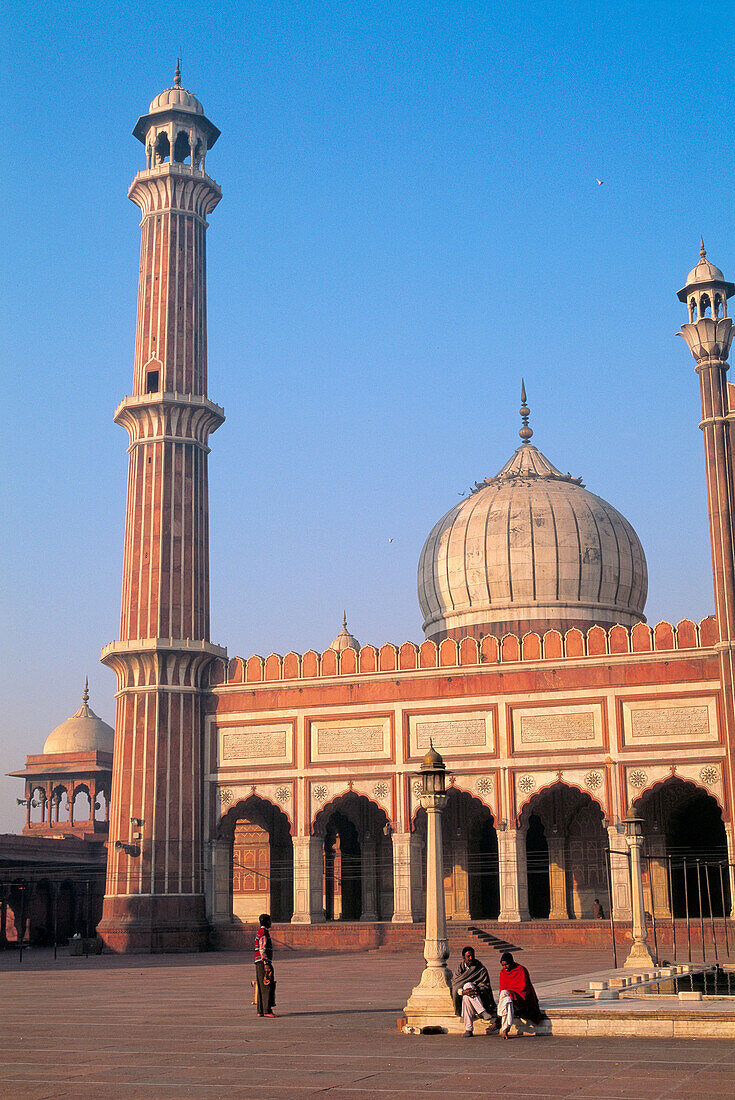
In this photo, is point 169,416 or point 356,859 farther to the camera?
point 356,859

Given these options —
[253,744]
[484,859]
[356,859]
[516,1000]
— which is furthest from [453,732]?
[516,1000]

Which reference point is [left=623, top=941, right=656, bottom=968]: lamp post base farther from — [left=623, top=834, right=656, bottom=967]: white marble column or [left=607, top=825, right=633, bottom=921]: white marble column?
[left=607, top=825, right=633, bottom=921]: white marble column

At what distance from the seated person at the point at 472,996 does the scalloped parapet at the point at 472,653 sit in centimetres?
1626

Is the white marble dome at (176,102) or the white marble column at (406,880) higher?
the white marble dome at (176,102)

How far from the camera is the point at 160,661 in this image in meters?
29.5

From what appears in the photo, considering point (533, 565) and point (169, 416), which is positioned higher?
point (169, 416)

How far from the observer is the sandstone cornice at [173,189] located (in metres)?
32.4

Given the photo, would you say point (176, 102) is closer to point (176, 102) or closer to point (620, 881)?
point (176, 102)

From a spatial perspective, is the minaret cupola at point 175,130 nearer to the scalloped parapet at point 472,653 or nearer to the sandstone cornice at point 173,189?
the sandstone cornice at point 173,189

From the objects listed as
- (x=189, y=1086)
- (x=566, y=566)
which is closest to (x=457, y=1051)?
(x=189, y=1086)

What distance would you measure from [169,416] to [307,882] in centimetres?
1167

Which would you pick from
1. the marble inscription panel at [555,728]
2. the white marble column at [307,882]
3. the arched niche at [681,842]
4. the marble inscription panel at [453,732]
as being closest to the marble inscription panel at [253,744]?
the white marble column at [307,882]

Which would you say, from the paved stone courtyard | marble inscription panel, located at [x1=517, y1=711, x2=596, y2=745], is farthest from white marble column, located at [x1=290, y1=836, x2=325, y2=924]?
the paved stone courtyard

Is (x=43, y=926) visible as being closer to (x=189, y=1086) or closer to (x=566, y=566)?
(x=566, y=566)
